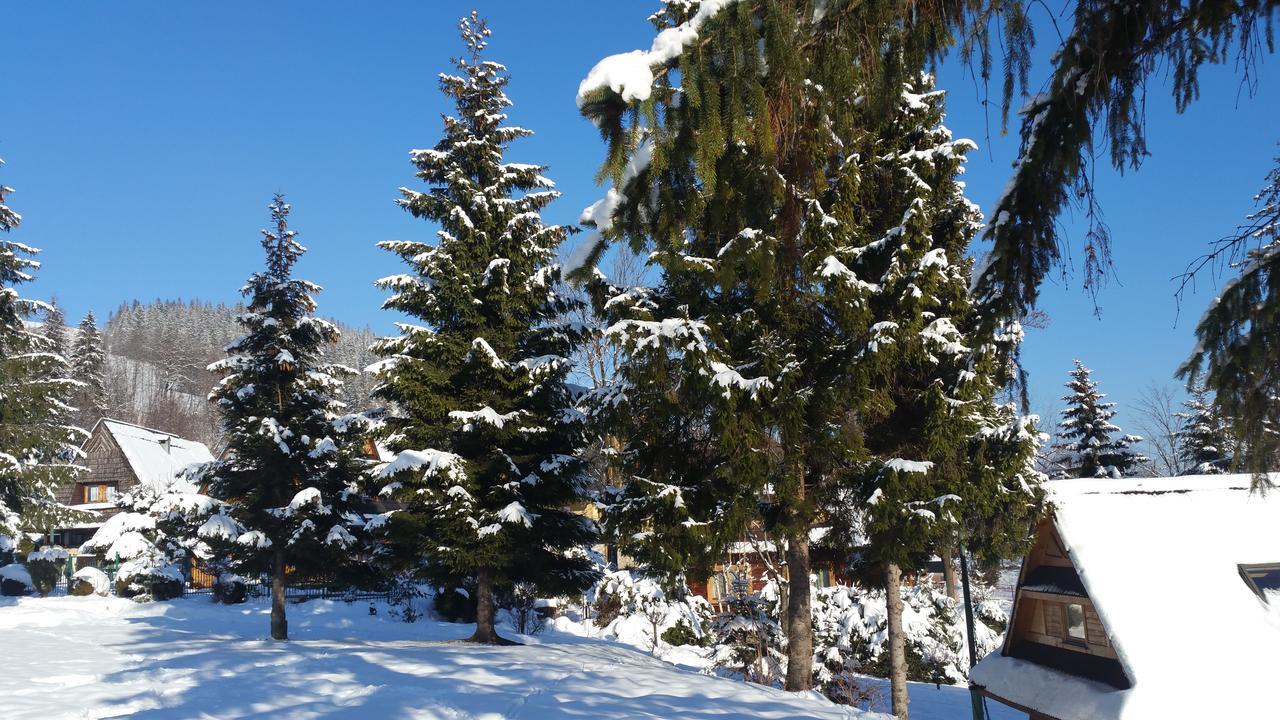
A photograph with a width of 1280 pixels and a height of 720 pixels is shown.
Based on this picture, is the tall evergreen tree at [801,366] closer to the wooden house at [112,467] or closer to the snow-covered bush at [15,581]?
the snow-covered bush at [15,581]

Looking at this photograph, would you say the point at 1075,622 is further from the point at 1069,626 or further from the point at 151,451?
the point at 151,451

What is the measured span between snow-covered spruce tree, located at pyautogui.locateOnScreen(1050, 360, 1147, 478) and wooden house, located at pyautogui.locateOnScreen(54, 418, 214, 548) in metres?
44.0

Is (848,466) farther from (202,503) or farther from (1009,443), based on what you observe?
(202,503)

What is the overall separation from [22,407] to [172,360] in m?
109

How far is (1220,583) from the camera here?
1072 centimetres

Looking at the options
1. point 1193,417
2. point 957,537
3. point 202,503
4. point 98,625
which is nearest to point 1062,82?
point 957,537

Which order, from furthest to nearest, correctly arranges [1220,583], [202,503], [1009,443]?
[202,503]
[1009,443]
[1220,583]

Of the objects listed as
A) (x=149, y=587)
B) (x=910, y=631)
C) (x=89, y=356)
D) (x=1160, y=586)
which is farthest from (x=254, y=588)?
(x=89, y=356)

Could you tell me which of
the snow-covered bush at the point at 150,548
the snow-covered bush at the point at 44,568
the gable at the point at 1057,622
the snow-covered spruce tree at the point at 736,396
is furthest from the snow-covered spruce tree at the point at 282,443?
the gable at the point at 1057,622

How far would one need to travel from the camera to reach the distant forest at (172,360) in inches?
3440

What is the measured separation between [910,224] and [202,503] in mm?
16554

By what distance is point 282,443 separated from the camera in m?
17.4

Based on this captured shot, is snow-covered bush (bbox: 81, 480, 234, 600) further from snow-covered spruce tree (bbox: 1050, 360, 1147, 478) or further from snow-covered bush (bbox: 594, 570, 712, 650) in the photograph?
snow-covered spruce tree (bbox: 1050, 360, 1147, 478)

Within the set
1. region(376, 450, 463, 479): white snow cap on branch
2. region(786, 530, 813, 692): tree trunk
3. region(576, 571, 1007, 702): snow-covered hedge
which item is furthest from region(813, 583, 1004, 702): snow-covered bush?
region(376, 450, 463, 479): white snow cap on branch
